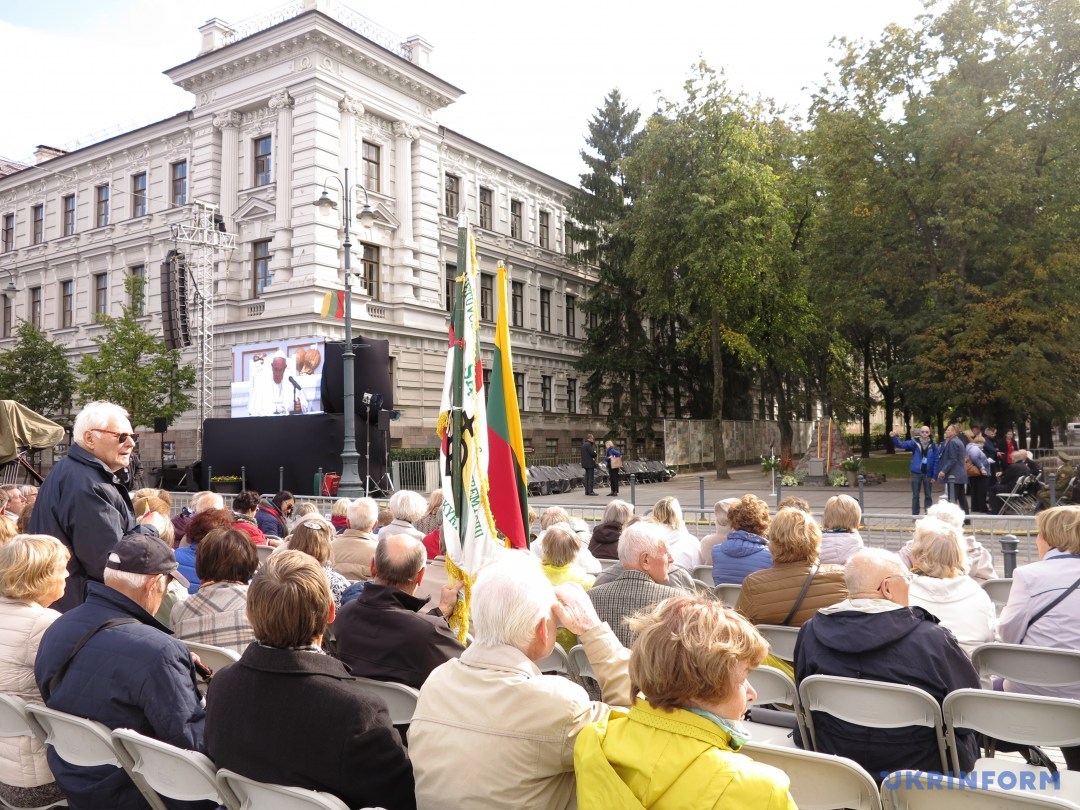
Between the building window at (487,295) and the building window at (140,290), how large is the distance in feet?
44.6

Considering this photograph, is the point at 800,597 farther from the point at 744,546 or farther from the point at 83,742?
the point at 83,742

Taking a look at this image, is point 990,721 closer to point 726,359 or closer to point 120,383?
point 120,383

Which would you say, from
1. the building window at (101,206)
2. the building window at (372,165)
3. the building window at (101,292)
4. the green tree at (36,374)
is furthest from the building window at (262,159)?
the green tree at (36,374)

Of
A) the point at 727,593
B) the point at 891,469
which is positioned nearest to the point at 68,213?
the point at 891,469

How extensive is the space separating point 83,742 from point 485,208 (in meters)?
36.0

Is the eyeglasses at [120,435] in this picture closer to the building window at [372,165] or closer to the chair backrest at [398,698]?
the chair backrest at [398,698]

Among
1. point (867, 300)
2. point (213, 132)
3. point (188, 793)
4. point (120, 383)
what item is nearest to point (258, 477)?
point (120, 383)

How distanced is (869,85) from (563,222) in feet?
59.7

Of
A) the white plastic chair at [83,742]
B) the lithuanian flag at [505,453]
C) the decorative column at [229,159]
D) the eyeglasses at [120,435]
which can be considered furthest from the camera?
the decorative column at [229,159]

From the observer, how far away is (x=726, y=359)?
41.6 m

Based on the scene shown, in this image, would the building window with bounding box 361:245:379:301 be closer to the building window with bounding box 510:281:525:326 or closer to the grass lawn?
the building window with bounding box 510:281:525:326

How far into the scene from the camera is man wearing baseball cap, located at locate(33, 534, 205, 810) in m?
3.22

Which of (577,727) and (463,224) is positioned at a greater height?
(463,224)

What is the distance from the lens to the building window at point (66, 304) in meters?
37.2
